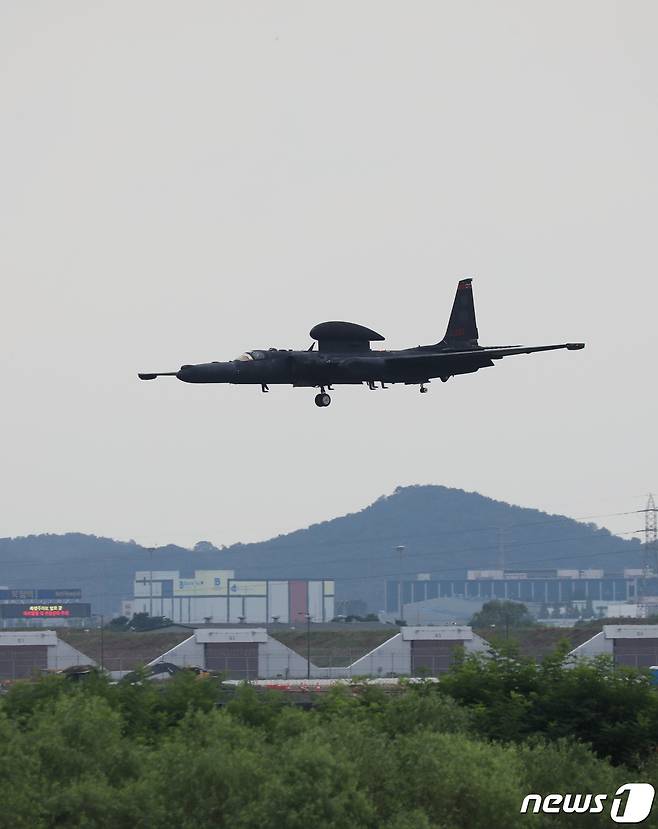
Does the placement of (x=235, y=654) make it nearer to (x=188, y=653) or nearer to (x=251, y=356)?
(x=188, y=653)

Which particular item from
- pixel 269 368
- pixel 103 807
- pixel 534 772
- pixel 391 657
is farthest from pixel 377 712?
pixel 391 657

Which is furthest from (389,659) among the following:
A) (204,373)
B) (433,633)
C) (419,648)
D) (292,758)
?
(292,758)

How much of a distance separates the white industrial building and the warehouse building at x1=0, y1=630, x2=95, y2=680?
8.36 m

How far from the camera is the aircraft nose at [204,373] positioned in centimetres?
5634

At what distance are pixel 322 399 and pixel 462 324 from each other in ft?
33.9

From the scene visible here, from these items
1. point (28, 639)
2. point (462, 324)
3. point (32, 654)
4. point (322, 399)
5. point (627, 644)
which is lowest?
point (32, 654)

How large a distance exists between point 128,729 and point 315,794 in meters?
11.1

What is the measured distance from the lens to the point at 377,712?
39062 millimetres

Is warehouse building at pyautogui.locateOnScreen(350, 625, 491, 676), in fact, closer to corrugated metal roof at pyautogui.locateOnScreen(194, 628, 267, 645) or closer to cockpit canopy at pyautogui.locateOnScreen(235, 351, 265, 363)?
corrugated metal roof at pyautogui.locateOnScreen(194, 628, 267, 645)

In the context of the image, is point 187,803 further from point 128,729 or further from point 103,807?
point 128,729

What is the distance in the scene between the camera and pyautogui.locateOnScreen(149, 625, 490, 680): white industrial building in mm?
120375

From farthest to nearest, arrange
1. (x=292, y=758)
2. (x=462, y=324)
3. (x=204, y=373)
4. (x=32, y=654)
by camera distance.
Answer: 1. (x=32, y=654)
2. (x=462, y=324)
3. (x=204, y=373)
4. (x=292, y=758)

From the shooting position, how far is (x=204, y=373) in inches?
2221

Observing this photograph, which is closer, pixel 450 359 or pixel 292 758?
pixel 292 758
